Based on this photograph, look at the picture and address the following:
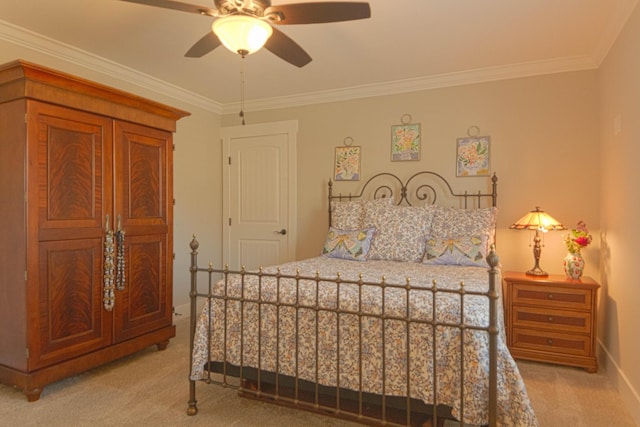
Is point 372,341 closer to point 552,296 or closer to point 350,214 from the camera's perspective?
point 552,296

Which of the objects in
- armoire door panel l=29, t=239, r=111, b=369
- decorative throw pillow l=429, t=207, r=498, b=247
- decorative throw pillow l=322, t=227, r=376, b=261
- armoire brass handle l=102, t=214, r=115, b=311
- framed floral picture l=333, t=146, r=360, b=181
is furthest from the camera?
framed floral picture l=333, t=146, r=360, b=181

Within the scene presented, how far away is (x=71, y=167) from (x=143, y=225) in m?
0.69

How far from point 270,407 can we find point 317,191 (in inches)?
97.9

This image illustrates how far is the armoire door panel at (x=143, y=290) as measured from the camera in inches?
119

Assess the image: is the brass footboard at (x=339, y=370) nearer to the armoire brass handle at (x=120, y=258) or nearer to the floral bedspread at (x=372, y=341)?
the floral bedspread at (x=372, y=341)

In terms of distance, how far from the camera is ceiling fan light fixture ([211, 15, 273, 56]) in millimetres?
1947

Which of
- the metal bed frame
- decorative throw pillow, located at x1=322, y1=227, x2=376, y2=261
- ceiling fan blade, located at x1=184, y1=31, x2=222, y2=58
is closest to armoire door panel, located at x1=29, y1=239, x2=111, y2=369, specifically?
the metal bed frame

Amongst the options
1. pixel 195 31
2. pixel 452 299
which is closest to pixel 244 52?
pixel 195 31

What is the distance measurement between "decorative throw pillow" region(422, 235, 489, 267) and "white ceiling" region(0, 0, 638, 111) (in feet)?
4.97

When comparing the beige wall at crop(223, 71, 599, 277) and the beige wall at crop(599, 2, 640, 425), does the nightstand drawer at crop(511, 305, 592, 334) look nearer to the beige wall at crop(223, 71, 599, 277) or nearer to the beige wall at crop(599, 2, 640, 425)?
the beige wall at crop(599, 2, 640, 425)

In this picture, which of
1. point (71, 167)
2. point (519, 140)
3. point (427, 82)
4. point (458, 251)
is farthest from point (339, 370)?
point (427, 82)

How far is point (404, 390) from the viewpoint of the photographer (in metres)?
1.87

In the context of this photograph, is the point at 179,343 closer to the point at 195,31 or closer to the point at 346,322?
the point at 346,322

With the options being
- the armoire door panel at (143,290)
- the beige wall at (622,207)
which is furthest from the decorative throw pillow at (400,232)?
the armoire door panel at (143,290)
